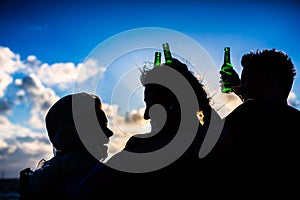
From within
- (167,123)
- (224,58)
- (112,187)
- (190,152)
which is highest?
(224,58)

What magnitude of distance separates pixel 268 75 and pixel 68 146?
1307mm

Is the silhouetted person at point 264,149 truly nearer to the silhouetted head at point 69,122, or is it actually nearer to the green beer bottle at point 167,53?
the green beer bottle at point 167,53

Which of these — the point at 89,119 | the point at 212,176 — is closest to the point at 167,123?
the point at 212,176

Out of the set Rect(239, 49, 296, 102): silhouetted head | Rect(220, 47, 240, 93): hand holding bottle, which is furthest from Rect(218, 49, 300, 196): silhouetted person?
Rect(220, 47, 240, 93): hand holding bottle

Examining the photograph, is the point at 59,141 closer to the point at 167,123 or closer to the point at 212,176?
the point at 167,123

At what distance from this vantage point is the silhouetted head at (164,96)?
2.15 meters

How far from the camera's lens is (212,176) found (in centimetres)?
177

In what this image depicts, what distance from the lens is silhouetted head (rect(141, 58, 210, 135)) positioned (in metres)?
2.15

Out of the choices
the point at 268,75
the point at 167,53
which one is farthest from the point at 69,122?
the point at 268,75

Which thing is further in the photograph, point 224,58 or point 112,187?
point 224,58

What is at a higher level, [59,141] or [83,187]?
[59,141]

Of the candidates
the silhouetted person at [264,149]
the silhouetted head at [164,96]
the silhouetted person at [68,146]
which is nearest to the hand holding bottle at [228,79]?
the silhouetted head at [164,96]

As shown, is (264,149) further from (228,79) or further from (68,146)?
(228,79)

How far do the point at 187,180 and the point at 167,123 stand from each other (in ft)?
1.51
